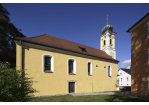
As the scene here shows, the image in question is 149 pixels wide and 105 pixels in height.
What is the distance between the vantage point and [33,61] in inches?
406

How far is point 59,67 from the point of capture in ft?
38.9

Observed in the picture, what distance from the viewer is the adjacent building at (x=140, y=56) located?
9.66 meters

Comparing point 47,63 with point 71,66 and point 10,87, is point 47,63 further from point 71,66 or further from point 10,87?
point 10,87

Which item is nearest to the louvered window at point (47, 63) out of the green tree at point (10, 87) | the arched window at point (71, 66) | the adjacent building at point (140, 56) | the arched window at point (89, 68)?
the arched window at point (71, 66)

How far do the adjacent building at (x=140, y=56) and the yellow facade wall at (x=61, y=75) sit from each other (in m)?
5.51

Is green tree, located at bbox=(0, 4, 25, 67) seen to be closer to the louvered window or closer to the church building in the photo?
the church building

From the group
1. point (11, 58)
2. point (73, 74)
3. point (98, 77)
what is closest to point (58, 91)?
point (73, 74)

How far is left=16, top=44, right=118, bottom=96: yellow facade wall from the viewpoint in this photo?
1018cm

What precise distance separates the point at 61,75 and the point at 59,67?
41.8 inches

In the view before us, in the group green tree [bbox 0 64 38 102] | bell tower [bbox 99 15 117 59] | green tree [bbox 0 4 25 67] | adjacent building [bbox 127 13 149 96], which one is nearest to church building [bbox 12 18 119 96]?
green tree [bbox 0 4 25 67]

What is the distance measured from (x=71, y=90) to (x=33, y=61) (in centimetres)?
639

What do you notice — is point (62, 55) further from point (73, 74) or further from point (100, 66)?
point (100, 66)

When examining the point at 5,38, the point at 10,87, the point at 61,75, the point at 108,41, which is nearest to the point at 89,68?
the point at 61,75

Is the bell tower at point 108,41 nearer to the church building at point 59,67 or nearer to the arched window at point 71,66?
the church building at point 59,67
